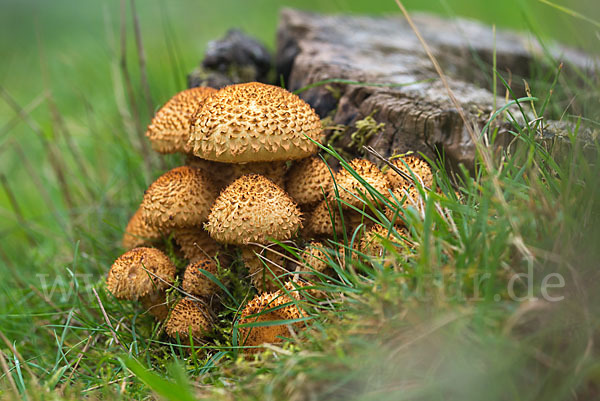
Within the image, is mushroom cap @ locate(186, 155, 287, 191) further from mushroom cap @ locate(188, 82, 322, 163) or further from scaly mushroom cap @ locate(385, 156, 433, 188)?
scaly mushroom cap @ locate(385, 156, 433, 188)

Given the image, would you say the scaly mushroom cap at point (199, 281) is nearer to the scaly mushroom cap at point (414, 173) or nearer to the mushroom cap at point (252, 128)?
the mushroom cap at point (252, 128)

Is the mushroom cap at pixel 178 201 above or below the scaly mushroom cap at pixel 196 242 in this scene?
above

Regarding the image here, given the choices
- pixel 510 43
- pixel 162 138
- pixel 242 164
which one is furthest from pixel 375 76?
pixel 510 43

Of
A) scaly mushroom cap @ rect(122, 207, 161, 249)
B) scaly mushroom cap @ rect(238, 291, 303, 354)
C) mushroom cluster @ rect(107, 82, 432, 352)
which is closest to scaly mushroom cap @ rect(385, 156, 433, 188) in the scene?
mushroom cluster @ rect(107, 82, 432, 352)

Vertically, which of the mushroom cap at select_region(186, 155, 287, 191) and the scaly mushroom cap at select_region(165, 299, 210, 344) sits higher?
the mushroom cap at select_region(186, 155, 287, 191)

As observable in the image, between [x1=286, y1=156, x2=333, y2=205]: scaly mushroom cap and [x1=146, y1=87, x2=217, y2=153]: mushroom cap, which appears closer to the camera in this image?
[x1=286, y1=156, x2=333, y2=205]: scaly mushroom cap

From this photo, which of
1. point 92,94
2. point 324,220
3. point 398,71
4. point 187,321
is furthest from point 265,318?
point 92,94

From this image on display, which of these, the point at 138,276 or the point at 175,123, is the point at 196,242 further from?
the point at 175,123

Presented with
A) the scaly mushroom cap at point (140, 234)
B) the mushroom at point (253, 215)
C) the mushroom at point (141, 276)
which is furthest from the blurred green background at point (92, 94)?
the mushroom at point (253, 215)

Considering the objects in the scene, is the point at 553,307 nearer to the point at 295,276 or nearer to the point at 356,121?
the point at 295,276
